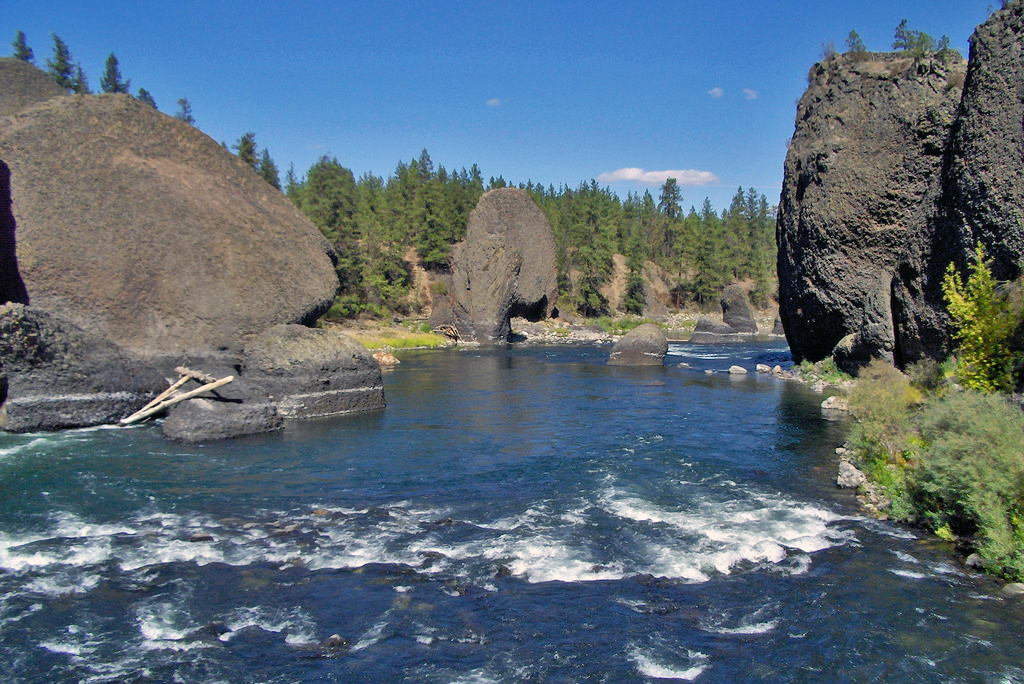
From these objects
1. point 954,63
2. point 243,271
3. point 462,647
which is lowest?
point 462,647

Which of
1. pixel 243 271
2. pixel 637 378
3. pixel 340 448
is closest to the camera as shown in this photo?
pixel 340 448

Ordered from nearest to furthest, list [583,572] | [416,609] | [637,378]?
[416,609] < [583,572] < [637,378]

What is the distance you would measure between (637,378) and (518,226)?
1822 inches

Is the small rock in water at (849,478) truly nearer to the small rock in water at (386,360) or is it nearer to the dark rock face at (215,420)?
the dark rock face at (215,420)

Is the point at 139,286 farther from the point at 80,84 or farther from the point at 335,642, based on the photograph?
the point at 80,84

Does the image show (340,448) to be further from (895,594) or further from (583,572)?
(895,594)

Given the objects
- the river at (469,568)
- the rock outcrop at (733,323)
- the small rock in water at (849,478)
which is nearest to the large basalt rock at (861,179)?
the small rock in water at (849,478)

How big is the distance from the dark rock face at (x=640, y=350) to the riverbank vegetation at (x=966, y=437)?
24.8 meters

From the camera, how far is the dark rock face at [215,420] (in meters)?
20.8

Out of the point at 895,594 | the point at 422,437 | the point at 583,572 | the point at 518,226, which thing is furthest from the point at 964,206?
the point at 518,226

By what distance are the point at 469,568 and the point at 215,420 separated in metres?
12.9

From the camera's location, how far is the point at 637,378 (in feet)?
120

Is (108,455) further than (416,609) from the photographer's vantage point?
Yes

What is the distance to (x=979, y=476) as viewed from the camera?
11.5m
